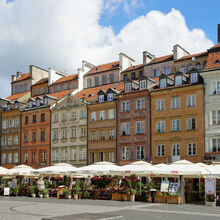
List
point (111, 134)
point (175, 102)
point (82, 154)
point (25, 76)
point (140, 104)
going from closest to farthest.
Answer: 1. point (175, 102)
2. point (140, 104)
3. point (111, 134)
4. point (82, 154)
5. point (25, 76)

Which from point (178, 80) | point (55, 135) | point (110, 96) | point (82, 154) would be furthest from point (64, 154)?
point (178, 80)

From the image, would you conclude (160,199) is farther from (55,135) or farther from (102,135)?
(55,135)

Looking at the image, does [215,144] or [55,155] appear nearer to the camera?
[215,144]

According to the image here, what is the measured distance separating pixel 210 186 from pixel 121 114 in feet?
66.0

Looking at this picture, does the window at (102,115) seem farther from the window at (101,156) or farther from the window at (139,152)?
the window at (139,152)

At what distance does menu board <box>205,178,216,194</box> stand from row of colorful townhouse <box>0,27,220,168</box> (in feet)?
36.8

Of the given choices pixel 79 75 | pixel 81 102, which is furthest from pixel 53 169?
pixel 79 75

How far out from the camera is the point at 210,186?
24.9m

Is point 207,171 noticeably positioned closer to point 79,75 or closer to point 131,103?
point 131,103

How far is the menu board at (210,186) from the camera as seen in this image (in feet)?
81.1

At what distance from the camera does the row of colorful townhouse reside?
125 feet

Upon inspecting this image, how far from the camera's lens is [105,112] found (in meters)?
45.5

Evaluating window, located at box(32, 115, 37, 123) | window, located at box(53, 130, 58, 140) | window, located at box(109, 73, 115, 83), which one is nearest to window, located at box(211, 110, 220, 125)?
window, located at box(109, 73, 115, 83)

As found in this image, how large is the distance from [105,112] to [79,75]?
1063cm
